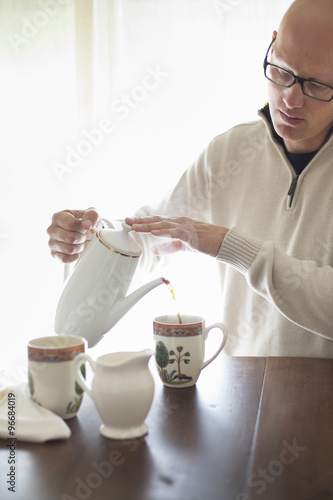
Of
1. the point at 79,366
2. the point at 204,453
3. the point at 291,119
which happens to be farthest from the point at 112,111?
the point at 204,453

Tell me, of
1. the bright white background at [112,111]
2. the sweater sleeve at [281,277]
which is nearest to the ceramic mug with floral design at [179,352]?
the sweater sleeve at [281,277]

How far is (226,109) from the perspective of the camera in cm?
208

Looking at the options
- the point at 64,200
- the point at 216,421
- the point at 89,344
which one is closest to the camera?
the point at 216,421

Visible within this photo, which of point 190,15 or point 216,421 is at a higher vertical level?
point 190,15

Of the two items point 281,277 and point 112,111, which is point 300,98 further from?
point 112,111

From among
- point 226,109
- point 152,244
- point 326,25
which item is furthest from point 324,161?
point 226,109

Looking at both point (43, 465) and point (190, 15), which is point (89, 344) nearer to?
point (43, 465)

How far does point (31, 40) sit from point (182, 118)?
0.71 m

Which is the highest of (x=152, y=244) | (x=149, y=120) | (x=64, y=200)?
(x=149, y=120)

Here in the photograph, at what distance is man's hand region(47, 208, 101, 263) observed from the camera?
→ 125 centimetres

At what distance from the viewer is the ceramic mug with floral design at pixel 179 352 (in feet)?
3.39

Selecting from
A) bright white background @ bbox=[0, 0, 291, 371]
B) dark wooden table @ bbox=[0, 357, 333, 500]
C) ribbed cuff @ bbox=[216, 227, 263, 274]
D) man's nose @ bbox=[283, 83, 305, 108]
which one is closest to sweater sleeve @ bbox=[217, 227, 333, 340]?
ribbed cuff @ bbox=[216, 227, 263, 274]

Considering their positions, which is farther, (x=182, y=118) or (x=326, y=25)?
(x=182, y=118)

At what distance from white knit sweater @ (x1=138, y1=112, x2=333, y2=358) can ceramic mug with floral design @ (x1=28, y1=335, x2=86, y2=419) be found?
1.66 ft
